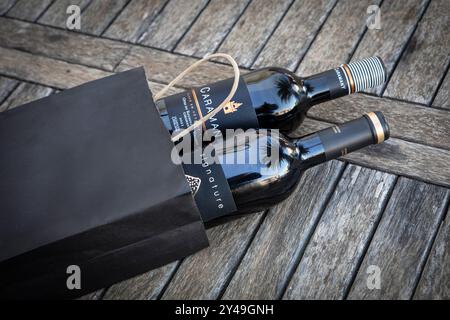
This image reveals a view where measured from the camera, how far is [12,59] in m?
1.19

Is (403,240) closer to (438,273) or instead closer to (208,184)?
(438,273)

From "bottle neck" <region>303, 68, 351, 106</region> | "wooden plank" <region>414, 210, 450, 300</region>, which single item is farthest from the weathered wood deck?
"bottle neck" <region>303, 68, 351, 106</region>

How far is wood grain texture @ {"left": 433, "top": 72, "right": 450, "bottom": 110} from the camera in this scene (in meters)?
1.00

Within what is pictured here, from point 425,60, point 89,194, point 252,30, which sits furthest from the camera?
point 252,30

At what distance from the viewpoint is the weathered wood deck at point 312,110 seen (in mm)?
817

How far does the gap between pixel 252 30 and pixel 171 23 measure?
0.65 ft

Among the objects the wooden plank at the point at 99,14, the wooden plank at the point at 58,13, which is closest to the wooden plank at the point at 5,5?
the wooden plank at the point at 58,13

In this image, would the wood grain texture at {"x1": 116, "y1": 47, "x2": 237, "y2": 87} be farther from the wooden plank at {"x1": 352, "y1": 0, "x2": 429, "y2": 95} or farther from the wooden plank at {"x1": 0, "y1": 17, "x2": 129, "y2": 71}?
the wooden plank at {"x1": 352, "y1": 0, "x2": 429, "y2": 95}

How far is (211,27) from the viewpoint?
46.9 inches

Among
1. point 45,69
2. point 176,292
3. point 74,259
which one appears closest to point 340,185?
point 176,292

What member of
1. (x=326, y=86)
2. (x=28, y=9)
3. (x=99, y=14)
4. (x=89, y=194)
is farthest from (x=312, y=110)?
(x=28, y=9)

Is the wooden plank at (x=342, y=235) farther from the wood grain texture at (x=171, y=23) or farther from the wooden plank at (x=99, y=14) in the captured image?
the wooden plank at (x=99, y=14)

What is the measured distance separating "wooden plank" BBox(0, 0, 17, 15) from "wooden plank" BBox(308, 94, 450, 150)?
0.84m

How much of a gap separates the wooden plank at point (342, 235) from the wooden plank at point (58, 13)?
80 cm
